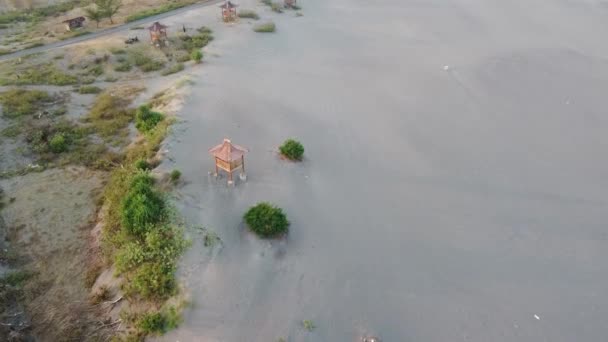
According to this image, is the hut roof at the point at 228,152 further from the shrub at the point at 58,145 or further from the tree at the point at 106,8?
the tree at the point at 106,8

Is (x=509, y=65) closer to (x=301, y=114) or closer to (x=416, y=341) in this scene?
(x=301, y=114)

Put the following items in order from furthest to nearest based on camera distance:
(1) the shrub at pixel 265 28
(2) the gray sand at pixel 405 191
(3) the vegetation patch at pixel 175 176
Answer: (1) the shrub at pixel 265 28, (3) the vegetation patch at pixel 175 176, (2) the gray sand at pixel 405 191

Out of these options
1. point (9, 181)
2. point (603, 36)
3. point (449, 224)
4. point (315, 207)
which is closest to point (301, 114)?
point (315, 207)

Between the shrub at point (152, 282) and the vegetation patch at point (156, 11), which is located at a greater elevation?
the shrub at point (152, 282)

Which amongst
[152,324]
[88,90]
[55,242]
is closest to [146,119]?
[88,90]

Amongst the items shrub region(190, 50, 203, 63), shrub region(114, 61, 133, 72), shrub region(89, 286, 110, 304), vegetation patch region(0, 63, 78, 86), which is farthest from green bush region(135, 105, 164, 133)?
shrub region(89, 286, 110, 304)

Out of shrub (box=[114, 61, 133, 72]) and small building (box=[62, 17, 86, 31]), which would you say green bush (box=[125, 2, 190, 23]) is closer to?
small building (box=[62, 17, 86, 31])

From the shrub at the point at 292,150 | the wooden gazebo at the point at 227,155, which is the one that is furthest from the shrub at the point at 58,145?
the shrub at the point at 292,150
